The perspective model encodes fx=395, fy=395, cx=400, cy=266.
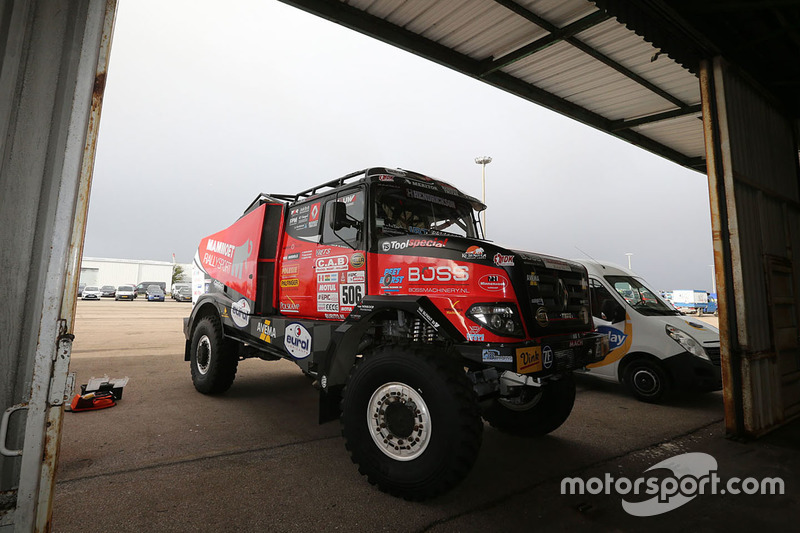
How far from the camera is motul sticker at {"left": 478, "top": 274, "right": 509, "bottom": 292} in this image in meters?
3.18

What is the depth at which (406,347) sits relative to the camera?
10.5 feet

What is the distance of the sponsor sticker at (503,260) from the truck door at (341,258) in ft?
4.43

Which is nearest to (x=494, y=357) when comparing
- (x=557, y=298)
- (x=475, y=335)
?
(x=475, y=335)

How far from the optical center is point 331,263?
4.40m

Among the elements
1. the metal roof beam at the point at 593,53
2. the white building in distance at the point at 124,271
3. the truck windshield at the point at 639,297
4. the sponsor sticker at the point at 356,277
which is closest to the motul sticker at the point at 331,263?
the sponsor sticker at the point at 356,277

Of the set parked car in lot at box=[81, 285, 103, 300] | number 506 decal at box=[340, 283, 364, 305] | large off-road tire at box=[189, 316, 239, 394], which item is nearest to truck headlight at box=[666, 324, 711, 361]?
number 506 decal at box=[340, 283, 364, 305]

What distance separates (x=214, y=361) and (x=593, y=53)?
7025 mm

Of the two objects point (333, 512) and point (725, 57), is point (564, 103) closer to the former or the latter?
point (725, 57)

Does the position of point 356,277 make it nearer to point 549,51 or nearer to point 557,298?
point 557,298

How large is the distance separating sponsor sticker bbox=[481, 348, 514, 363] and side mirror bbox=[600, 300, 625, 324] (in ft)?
14.1

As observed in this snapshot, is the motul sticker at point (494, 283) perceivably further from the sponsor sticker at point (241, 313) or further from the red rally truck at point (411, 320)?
the sponsor sticker at point (241, 313)

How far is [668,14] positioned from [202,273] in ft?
25.0

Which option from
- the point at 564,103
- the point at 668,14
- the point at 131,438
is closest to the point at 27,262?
the point at 131,438

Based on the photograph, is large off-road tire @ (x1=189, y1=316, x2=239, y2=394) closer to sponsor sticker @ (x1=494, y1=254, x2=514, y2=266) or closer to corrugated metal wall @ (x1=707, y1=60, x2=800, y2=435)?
A: sponsor sticker @ (x1=494, y1=254, x2=514, y2=266)
